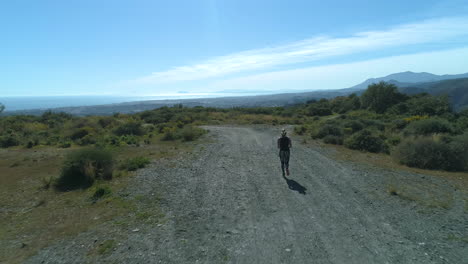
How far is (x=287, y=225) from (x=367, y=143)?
1000 cm

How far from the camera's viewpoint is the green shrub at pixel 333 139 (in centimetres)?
1506

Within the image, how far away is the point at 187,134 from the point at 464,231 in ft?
49.1

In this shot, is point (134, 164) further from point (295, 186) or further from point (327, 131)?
point (327, 131)

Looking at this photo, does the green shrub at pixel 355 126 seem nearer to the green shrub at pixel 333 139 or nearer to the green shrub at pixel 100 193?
the green shrub at pixel 333 139

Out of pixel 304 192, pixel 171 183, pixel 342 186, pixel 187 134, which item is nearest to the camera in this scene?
pixel 304 192

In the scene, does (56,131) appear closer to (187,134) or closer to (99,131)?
(99,131)

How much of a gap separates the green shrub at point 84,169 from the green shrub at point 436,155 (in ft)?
37.7

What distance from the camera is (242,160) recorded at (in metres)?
11.5

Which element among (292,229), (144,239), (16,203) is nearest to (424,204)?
(292,229)

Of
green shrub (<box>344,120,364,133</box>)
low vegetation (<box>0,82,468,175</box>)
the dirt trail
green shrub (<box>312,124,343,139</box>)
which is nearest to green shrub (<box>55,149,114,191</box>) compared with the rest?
low vegetation (<box>0,82,468,175</box>)

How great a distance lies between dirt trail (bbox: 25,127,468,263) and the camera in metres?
4.23

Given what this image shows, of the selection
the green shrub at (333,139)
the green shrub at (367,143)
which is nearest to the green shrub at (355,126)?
the green shrub at (333,139)

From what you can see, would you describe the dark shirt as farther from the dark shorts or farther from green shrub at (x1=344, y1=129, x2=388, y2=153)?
green shrub at (x1=344, y1=129, x2=388, y2=153)

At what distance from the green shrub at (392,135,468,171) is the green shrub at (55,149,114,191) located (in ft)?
37.7
